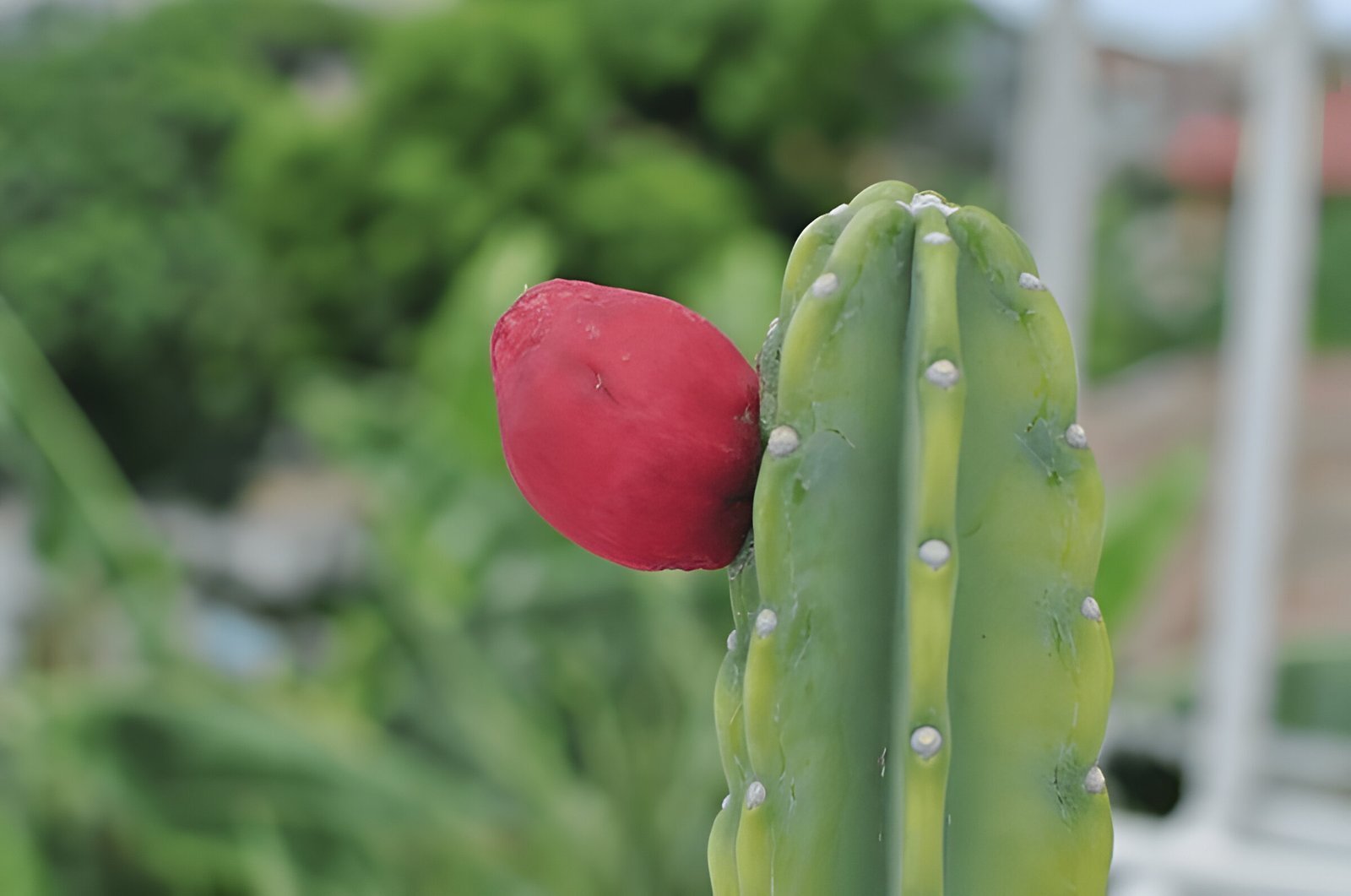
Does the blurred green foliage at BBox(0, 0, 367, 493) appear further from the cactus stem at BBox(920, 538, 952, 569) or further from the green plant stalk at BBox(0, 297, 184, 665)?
the cactus stem at BBox(920, 538, 952, 569)

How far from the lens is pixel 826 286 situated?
280mm

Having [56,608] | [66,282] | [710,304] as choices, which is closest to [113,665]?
[56,608]

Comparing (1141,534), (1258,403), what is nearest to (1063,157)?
(1258,403)

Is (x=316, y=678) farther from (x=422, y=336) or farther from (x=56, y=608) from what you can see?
(x=422, y=336)

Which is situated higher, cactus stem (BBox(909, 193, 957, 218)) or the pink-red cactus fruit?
cactus stem (BBox(909, 193, 957, 218))

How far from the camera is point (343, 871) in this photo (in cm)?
154

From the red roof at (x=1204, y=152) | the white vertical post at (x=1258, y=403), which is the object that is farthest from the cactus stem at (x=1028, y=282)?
the red roof at (x=1204, y=152)

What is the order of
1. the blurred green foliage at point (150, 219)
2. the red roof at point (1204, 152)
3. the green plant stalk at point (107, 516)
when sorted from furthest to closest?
the blurred green foliage at point (150, 219) < the red roof at point (1204, 152) < the green plant stalk at point (107, 516)

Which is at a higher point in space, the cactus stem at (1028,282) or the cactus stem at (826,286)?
the cactus stem at (1028,282)

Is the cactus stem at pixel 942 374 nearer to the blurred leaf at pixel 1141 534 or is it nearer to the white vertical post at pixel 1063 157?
the white vertical post at pixel 1063 157

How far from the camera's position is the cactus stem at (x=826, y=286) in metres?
0.28

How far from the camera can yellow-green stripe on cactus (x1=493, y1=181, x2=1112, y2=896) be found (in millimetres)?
275

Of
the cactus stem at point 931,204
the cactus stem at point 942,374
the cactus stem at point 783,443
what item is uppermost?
the cactus stem at point 931,204

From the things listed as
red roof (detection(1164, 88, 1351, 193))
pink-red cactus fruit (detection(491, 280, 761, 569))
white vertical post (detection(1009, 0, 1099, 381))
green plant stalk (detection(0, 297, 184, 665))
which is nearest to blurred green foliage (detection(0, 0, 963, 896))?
green plant stalk (detection(0, 297, 184, 665))
